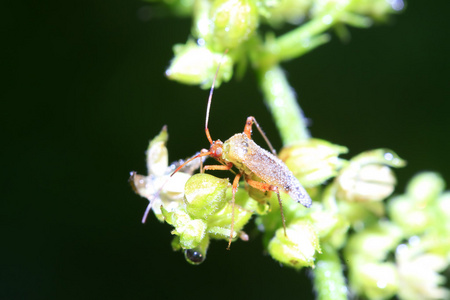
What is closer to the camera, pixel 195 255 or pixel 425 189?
pixel 195 255

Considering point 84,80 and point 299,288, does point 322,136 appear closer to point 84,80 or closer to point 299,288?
point 299,288

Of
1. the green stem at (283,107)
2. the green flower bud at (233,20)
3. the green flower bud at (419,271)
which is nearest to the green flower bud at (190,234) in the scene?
the green stem at (283,107)

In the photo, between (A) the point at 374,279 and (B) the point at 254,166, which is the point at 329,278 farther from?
(B) the point at 254,166

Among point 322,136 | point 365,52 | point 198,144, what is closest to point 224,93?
point 198,144

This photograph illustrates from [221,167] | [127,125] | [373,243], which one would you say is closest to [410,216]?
[373,243]

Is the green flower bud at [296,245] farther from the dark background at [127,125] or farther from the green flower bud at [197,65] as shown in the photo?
the dark background at [127,125]

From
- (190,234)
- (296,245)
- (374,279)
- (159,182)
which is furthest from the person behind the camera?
(374,279)
